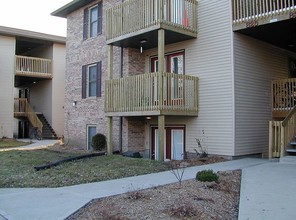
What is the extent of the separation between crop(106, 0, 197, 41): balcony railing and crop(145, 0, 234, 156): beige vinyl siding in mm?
535

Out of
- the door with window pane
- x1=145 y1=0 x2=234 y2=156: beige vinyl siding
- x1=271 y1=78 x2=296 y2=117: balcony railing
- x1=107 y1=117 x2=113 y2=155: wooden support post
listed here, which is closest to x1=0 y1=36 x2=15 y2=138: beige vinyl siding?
the door with window pane

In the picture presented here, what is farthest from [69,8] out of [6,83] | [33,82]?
[33,82]

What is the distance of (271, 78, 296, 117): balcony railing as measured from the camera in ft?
46.3

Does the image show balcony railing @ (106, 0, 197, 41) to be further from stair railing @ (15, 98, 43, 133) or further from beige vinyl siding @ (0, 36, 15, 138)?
beige vinyl siding @ (0, 36, 15, 138)

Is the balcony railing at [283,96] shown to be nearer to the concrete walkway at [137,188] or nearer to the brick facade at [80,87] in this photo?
the concrete walkway at [137,188]

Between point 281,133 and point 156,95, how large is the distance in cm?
451

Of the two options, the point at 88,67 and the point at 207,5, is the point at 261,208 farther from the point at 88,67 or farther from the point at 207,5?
the point at 88,67

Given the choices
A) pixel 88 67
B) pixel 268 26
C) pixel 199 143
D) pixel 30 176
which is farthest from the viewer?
pixel 88 67

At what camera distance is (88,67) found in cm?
1941

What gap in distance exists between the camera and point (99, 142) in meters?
17.3

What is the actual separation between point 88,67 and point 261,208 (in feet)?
48.8

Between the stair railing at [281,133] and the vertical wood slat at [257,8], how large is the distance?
334 centimetres

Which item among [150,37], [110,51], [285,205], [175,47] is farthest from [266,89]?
[285,205]

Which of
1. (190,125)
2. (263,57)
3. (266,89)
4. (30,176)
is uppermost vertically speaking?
(263,57)
